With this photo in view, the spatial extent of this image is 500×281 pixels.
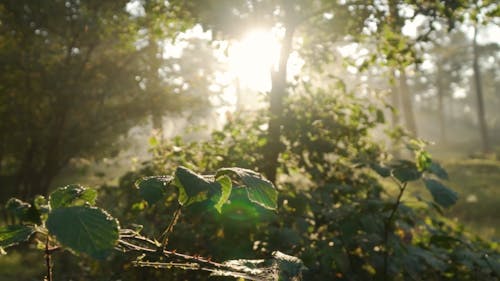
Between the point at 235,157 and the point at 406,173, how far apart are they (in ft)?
6.50

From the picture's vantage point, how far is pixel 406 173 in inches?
93.4

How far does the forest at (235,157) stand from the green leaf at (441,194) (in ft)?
0.04

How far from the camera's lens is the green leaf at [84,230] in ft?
2.82

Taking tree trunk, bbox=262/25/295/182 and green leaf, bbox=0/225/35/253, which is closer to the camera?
green leaf, bbox=0/225/35/253

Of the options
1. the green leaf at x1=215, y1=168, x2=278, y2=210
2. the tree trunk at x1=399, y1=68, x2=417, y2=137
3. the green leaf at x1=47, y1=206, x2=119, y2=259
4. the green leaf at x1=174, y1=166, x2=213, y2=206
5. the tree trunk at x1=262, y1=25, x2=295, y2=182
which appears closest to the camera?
the green leaf at x1=47, y1=206, x2=119, y2=259

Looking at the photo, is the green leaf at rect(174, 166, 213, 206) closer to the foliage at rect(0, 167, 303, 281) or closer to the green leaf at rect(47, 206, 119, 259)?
the foliage at rect(0, 167, 303, 281)

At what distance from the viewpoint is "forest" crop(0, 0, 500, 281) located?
3.97ft

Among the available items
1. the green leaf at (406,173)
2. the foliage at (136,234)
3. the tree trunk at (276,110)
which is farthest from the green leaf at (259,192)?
the tree trunk at (276,110)

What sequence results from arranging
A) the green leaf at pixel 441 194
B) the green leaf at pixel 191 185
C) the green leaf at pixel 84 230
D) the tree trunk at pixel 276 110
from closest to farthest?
the green leaf at pixel 84 230, the green leaf at pixel 191 185, the green leaf at pixel 441 194, the tree trunk at pixel 276 110

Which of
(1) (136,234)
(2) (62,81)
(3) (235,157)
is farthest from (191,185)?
(2) (62,81)

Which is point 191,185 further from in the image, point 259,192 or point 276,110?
point 276,110

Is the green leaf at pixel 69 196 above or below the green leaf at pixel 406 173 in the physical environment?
above

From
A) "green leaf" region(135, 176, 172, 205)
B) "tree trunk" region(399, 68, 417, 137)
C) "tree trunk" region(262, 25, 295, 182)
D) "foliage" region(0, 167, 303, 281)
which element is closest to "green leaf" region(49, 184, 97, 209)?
"foliage" region(0, 167, 303, 281)

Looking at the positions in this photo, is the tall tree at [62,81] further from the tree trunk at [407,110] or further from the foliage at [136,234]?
the tree trunk at [407,110]
